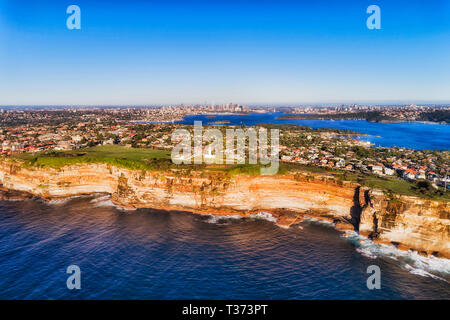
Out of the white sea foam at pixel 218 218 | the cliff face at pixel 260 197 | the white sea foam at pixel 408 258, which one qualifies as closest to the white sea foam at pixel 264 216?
the cliff face at pixel 260 197

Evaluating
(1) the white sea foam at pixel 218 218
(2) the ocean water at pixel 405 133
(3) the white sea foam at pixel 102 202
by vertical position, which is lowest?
(1) the white sea foam at pixel 218 218

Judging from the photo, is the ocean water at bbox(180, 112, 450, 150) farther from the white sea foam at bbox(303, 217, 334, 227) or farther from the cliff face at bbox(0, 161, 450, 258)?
the white sea foam at bbox(303, 217, 334, 227)

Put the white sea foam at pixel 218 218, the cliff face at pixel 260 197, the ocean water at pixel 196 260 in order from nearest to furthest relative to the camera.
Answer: the ocean water at pixel 196 260 < the cliff face at pixel 260 197 < the white sea foam at pixel 218 218

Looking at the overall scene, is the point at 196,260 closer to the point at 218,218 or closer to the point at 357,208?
the point at 218,218

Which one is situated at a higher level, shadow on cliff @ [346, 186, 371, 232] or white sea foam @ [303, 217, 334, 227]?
shadow on cliff @ [346, 186, 371, 232]

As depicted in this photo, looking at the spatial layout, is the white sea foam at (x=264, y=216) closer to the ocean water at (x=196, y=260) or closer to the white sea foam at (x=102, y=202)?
the ocean water at (x=196, y=260)

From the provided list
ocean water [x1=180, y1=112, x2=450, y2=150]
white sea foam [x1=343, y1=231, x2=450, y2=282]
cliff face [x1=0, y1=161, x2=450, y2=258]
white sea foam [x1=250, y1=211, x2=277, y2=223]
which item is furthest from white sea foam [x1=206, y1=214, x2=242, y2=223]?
ocean water [x1=180, y1=112, x2=450, y2=150]

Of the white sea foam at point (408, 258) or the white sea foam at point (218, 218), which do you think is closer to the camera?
the white sea foam at point (408, 258)
